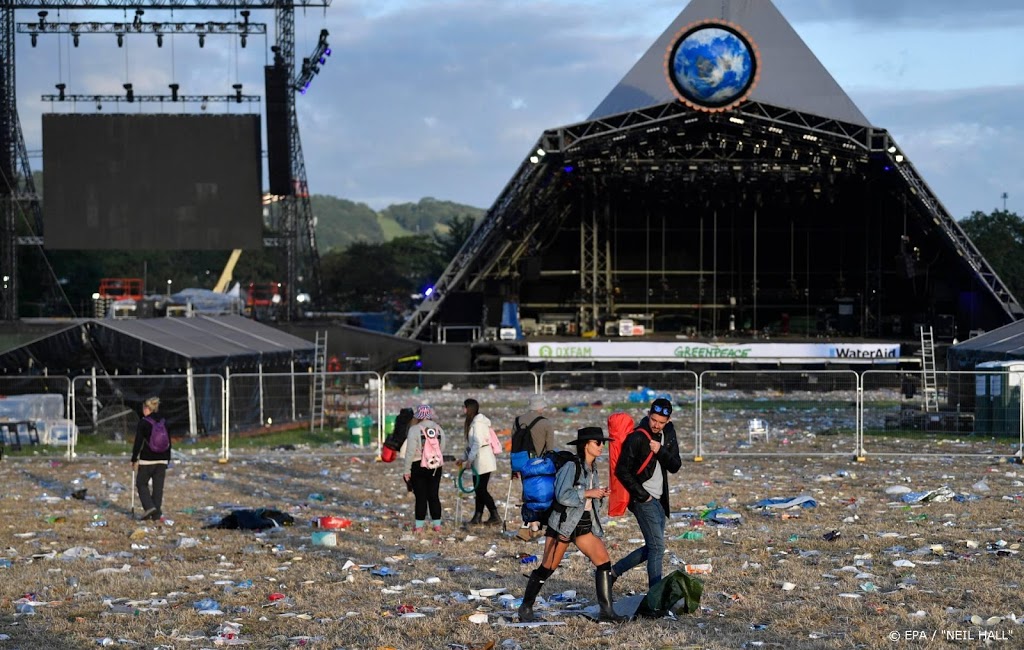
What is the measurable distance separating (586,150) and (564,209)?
653 cm

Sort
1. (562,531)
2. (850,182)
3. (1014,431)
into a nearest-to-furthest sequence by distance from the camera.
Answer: (562,531) → (1014,431) → (850,182)

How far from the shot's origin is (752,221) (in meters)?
56.4

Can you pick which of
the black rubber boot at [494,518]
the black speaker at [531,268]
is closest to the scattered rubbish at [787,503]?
the black rubber boot at [494,518]

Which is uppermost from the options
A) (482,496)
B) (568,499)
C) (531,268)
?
(531,268)

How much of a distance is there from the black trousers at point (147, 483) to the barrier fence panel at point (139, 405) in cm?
1012

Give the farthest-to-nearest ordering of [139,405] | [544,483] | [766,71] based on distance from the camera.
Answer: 1. [766,71]
2. [139,405]
3. [544,483]

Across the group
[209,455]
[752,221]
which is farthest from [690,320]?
[209,455]

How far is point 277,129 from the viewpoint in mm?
49156

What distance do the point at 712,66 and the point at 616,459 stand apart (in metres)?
34.7

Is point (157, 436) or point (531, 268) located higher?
point (531, 268)

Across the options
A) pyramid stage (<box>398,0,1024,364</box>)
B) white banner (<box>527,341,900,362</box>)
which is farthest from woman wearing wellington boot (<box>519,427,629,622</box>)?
white banner (<box>527,341,900,362</box>)

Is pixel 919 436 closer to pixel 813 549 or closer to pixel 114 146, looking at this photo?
pixel 813 549

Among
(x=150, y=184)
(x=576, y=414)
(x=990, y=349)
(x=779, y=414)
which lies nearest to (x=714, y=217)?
(x=150, y=184)

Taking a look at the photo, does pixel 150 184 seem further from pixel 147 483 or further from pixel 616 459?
pixel 616 459
